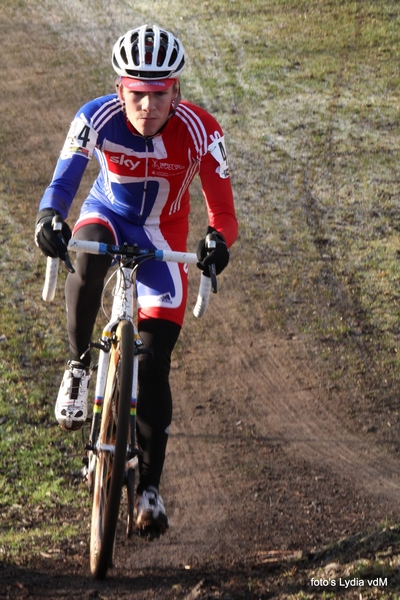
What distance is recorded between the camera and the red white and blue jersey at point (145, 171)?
5.10m

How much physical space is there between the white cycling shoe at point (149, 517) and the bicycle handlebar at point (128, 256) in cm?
114

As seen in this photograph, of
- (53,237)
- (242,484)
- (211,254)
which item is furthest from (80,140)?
(242,484)

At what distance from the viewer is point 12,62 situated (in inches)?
582

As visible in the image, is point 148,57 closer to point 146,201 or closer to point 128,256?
point 146,201

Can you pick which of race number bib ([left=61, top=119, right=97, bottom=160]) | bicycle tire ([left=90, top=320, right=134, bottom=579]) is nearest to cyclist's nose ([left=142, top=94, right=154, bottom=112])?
race number bib ([left=61, top=119, right=97, bottom=160])

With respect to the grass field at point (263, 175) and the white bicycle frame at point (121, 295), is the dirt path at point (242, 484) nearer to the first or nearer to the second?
the grass field at point (263, 175)

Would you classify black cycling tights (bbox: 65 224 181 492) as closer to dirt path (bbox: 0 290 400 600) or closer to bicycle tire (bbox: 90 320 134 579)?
bicycle tire (bbox: 90 320 134 579)

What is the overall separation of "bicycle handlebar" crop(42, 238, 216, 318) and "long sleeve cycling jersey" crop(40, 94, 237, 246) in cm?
59

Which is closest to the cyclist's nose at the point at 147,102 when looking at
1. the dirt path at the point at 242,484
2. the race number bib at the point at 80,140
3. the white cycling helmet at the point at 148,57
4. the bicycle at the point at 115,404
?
the white cycling helmet at the point at 148,57

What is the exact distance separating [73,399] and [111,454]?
3.10 ft

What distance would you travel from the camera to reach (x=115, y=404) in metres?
4.70

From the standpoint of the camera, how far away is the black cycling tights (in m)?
4.82

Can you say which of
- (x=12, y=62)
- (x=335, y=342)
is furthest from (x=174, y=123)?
(x=12, y=62)

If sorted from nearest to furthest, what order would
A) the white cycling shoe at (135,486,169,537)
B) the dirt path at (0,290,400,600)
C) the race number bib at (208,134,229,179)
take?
1. the white cycling shoe at (135,486,169,537)
2. the dirt path at (0,290,400,600)
3. the race number bib at (208,134,229,179)
